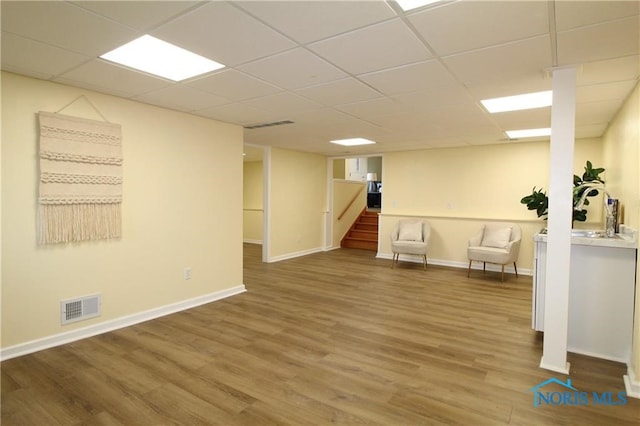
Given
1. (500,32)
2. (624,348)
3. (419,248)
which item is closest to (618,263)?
(624,348)

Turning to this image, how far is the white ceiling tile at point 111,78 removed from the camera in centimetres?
262

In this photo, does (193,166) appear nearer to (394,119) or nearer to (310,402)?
(394,119)

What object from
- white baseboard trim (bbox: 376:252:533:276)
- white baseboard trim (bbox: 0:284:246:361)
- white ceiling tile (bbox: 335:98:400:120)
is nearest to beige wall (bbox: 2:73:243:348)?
white baseboard trim (bbox: 0:284:246:361)

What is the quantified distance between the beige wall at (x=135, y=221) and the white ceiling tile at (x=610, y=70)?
12.4 feet

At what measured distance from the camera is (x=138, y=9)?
5.91 ft

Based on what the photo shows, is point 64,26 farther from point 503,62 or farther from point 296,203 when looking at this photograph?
point 296,203

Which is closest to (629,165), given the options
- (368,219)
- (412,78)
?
(412,78)

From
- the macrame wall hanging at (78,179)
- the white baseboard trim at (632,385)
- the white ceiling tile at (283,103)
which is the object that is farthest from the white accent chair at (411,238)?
the macrame wall hanging at (78,179)

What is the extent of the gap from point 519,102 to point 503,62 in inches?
49.0

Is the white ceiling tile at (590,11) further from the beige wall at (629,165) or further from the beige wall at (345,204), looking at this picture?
the beige wall at (345,204)

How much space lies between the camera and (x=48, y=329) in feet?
9.70

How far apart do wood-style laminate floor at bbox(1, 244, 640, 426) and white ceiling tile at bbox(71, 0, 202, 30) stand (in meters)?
2.30

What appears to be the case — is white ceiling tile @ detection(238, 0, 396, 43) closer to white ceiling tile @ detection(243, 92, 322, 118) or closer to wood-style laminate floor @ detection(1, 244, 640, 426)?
white ceiling tile @ detection(243, 92, 322, 118)

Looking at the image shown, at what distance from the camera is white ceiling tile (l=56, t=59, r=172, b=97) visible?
8.58ft
